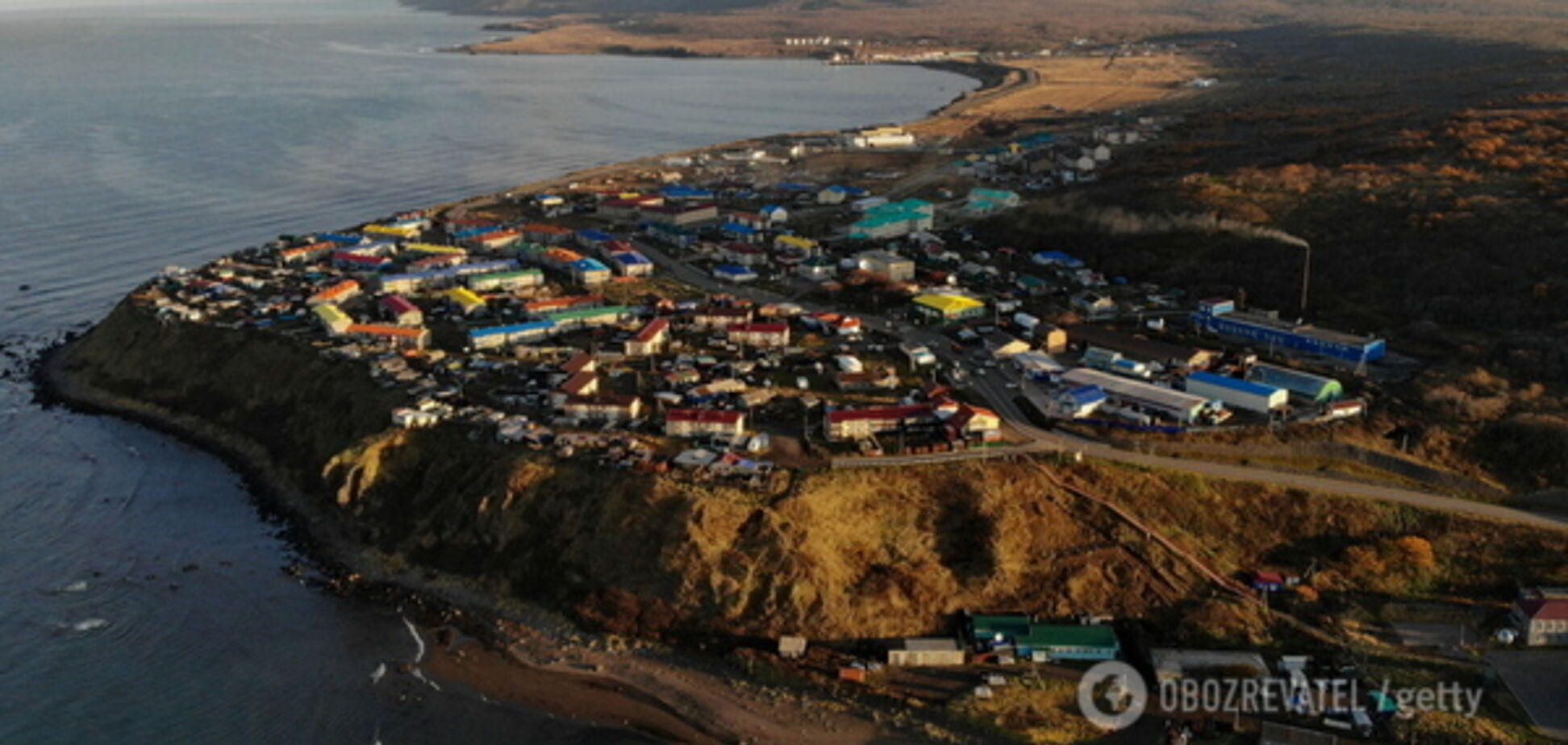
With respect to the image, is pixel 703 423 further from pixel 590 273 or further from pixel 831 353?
pixel 590 273

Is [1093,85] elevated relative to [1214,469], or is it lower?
elevated

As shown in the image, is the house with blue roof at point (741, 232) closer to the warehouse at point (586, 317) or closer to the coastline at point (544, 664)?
the warehouse at point (586, 317)

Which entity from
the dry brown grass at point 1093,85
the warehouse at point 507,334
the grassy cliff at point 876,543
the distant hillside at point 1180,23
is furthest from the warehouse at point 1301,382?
the distant hillside at point 1180,23

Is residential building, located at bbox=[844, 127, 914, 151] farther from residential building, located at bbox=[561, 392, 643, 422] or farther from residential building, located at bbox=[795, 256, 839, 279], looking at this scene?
residential building, located at bbox=[561, 392, 643, 422]

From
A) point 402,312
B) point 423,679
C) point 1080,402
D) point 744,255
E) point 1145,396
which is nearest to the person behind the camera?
point 423,679

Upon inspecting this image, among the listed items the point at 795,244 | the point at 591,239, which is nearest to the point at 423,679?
the point at 795,244
